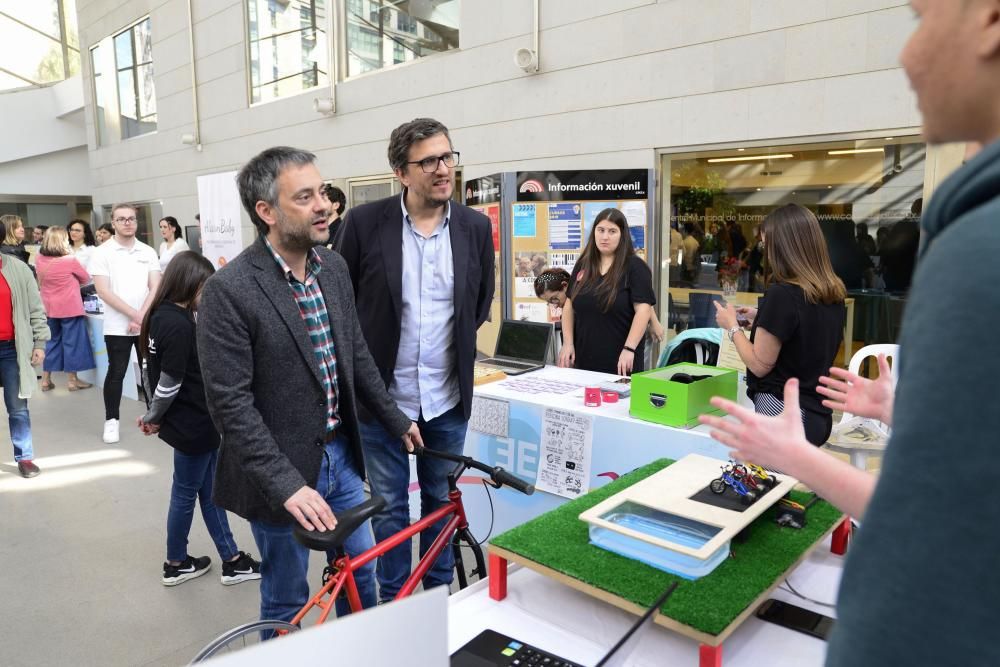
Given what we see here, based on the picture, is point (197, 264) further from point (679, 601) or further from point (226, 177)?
point (226, 177)

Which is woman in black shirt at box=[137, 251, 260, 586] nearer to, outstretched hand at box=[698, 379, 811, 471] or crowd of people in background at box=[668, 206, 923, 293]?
outstretched hand at box=[698, 379, 811, 471]

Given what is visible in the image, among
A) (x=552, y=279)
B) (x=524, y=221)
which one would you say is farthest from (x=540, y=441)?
(x=524, y=221)

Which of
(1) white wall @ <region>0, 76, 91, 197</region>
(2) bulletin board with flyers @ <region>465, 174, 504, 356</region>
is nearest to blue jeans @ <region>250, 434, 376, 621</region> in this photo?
(2) bulletin board with flyers @ <region>465, 174, 504, 356</region>

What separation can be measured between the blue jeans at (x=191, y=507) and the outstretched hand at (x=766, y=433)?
2.46m

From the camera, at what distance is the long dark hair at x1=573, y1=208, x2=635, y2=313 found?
11.1ft

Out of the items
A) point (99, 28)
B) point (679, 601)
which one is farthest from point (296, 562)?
point (99, 28)

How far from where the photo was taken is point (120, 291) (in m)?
5.02

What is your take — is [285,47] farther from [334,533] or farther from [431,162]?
[334,533]

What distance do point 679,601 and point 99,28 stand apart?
13994 millimetres

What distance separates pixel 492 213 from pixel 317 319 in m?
3.51

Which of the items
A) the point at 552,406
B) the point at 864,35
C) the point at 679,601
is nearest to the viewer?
the point at 679,601

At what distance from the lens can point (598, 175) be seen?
15.1 feet

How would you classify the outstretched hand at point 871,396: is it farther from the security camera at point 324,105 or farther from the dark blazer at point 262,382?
the security camera at point 324,105

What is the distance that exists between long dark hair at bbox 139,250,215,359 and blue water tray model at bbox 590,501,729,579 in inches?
80.4
